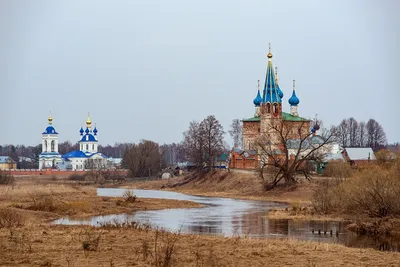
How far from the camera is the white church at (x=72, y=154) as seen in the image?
14038cm

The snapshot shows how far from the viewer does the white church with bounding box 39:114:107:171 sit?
140 m

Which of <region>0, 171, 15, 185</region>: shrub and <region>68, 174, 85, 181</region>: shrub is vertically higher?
<region>0, 171, 15, 185</region>: shrub

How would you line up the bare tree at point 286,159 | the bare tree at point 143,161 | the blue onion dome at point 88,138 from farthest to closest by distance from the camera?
the blue onion dome at point 88,138, the bare tree at point 143,161, the bare tree at point 286,159

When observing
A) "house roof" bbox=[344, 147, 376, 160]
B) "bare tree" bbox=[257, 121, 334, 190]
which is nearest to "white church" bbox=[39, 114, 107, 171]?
"house roof" bbox=[344, 147, 376, 160]

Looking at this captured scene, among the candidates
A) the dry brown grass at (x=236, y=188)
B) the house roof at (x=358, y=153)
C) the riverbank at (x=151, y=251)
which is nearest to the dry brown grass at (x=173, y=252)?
the riverbank at (x=151, y=251)

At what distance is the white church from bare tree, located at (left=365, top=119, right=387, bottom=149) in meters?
50.7

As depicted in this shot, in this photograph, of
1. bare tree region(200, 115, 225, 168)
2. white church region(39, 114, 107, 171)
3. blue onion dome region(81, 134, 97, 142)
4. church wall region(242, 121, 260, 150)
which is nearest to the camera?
bare tree region(200, 115, 225, 168)

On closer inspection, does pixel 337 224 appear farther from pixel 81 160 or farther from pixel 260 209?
pixel 81 160

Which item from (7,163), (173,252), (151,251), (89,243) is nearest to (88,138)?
(7,163)

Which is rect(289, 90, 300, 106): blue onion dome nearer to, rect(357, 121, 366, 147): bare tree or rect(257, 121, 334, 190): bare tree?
rect(357, 121, 366, 147): bare tree

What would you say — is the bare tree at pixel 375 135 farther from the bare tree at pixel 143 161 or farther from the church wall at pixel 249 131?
the bare tree at pixel 143 161

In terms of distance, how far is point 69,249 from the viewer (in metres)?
19.1

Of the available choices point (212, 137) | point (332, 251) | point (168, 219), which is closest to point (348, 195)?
point (168, 219)

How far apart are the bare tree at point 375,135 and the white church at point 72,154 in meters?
50.7
